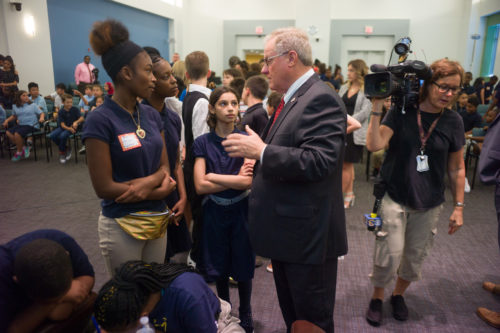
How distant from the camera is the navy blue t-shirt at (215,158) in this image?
1.93 m

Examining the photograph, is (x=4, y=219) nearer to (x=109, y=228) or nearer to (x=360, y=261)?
(x=109, y=228)

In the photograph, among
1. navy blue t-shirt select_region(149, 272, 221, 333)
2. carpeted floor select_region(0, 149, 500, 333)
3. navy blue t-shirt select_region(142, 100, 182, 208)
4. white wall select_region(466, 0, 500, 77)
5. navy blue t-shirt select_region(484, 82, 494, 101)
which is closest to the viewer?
navy blue t-shirt select_region(149, 272, 221, 333)

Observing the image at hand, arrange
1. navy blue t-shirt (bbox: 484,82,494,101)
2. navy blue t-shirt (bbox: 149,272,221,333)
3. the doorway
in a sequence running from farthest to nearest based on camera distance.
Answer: the doorway < navy blue t-shirt (bbox: 484,82,494,101) < navy blue t-shirt (bbox: 149,272,221,333)

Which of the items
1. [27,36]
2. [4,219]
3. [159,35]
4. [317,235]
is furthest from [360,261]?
[159,35]

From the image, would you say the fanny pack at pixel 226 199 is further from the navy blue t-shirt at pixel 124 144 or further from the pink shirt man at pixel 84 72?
the pink shirt man at pixel 84 72

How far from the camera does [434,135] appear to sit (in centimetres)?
185

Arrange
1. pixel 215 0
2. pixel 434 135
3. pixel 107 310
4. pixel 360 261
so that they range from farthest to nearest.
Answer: pixel 215 0 < pixel 360 261 < pixel 434 135 < pixel 107 310

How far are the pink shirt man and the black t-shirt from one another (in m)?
8.83

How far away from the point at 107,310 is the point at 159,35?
41.3 ft

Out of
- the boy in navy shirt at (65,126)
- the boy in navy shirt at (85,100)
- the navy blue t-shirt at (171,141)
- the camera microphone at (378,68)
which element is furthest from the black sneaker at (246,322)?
the boy in navy shirt at (85,100)

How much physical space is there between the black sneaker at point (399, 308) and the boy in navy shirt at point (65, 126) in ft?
18.8

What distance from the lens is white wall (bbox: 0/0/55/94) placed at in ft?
25.5

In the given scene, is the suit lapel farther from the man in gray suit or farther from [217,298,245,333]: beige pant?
[217,298,245,333]: beige pant

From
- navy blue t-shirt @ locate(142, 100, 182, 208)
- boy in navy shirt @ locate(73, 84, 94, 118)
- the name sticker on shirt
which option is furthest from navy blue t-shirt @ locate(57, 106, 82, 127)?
the name sticker on shirt
